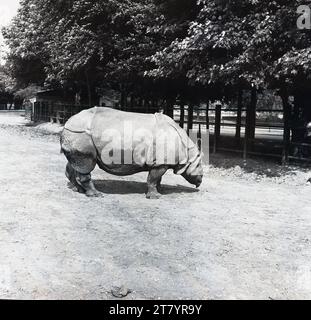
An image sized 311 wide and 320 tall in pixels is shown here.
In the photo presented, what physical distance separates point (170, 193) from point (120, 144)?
4.93 feet

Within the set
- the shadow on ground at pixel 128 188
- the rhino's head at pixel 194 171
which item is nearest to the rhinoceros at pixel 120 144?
the rhino's head at pixel 194 171

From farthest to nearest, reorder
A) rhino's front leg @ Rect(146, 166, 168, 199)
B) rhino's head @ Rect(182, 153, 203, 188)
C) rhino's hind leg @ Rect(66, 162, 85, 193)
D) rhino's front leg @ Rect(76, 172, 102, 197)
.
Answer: rhino's head @ Rect(182, 153, 203, 188) → rhino's hind leg @ Rect(66, 162, 85, 193) → rhino's front leg @ Rect(146, 166, 168, 199) → rhino's front leg @ Rect(76, 172, 102, 197)

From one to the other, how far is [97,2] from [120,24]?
1081mm

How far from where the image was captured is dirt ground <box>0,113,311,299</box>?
4.65 meters

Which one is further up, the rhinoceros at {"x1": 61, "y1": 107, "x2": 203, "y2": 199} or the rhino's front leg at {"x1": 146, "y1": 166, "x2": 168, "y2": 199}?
the rhinoceros at {"x1": 61, "y1": 107, "x2": 203, "y2": 199}

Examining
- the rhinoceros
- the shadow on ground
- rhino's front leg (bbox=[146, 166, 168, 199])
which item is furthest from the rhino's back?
the shadow on ground

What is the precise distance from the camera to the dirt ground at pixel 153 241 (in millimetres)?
4652

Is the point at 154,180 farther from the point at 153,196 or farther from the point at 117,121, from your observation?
the point at 117,121

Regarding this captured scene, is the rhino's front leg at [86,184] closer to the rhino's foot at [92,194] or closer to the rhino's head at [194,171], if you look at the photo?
the rhino's foot at [92,194]

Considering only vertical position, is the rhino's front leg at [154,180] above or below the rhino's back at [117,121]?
below

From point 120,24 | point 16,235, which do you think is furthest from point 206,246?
point 120,24

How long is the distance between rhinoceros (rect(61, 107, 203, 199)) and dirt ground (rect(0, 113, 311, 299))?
19.3 inches

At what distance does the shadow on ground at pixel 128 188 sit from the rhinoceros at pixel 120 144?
59 centimetres

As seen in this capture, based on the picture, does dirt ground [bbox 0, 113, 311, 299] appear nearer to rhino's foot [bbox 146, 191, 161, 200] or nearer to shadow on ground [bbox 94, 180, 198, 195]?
shadow on ground [bbox 94, 180, 198, 195]
